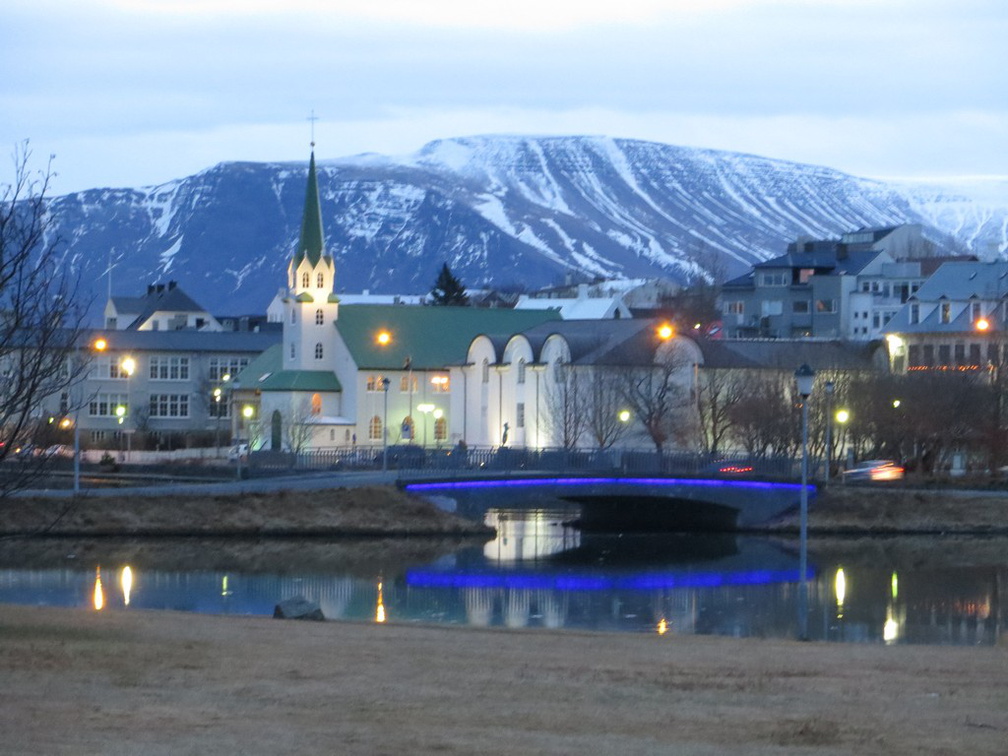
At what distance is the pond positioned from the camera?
45.8 m

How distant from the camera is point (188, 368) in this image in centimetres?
13712

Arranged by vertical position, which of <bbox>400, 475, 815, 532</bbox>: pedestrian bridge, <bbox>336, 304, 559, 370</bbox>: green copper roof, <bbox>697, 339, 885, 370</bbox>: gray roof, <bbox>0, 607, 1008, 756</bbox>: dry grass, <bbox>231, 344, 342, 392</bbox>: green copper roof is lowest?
<bbox>0, 607, 1008, 756</bbox>: dry grass

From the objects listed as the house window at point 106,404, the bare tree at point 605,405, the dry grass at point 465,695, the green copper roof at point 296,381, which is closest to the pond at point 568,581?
the dry grass at point 465,695

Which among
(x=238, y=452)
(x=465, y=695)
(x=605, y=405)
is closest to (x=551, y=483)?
(x=605, y=405)

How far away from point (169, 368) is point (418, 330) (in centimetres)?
2499

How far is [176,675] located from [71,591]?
2661 cm

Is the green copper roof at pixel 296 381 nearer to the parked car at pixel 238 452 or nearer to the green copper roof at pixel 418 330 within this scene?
the green copper roof at pixel 418 330

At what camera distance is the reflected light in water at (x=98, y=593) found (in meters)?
44.7

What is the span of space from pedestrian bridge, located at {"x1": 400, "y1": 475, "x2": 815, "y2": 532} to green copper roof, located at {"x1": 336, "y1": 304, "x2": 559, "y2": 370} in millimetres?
36812

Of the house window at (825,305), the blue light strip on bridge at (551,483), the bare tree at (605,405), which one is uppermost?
the house window at (825,305)

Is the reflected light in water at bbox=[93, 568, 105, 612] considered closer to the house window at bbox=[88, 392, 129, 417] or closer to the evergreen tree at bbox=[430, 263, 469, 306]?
the house window at bbox=[88, 392, 129, 417]

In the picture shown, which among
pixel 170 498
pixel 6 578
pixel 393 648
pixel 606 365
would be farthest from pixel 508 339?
pixel 393 648

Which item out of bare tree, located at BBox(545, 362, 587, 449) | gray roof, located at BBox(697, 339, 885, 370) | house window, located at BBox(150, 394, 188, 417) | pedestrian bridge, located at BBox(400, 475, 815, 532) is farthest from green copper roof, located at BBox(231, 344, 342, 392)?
pedestrian bridge, located at BBox(400, 475, 815, 532)

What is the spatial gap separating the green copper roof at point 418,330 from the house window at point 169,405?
21686 millimetres
